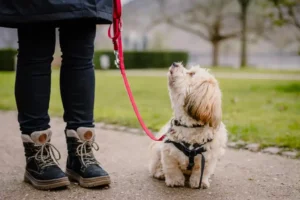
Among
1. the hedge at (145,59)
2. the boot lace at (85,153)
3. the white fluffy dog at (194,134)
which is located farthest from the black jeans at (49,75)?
the hedge at (145,59)

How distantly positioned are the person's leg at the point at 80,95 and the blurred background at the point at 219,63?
2.11 m

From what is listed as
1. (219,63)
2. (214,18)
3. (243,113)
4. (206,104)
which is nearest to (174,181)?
(206,104)

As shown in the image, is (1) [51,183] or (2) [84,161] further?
(2) [84,161]

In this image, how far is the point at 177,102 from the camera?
Result: 3090mm

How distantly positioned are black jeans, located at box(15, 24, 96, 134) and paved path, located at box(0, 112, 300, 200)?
41 cm

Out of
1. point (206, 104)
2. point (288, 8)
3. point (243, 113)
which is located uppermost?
point (288, 8)

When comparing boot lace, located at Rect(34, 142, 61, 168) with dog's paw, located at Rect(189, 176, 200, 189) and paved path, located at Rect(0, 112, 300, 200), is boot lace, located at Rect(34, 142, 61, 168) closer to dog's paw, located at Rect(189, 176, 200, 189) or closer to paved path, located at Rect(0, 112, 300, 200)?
paved path, located at Rect(0, 112, 300, 200)

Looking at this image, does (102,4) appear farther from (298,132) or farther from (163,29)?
(163,29)

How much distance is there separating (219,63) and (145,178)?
40.5 meters

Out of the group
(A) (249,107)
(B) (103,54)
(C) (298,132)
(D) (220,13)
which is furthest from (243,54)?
(C) (298,132)

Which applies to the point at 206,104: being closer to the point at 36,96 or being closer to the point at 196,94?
the point at 196,94

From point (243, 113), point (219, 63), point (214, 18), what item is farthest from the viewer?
point (219, 63)

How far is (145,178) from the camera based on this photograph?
10.3 feet

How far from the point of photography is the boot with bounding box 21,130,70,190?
2656mm
